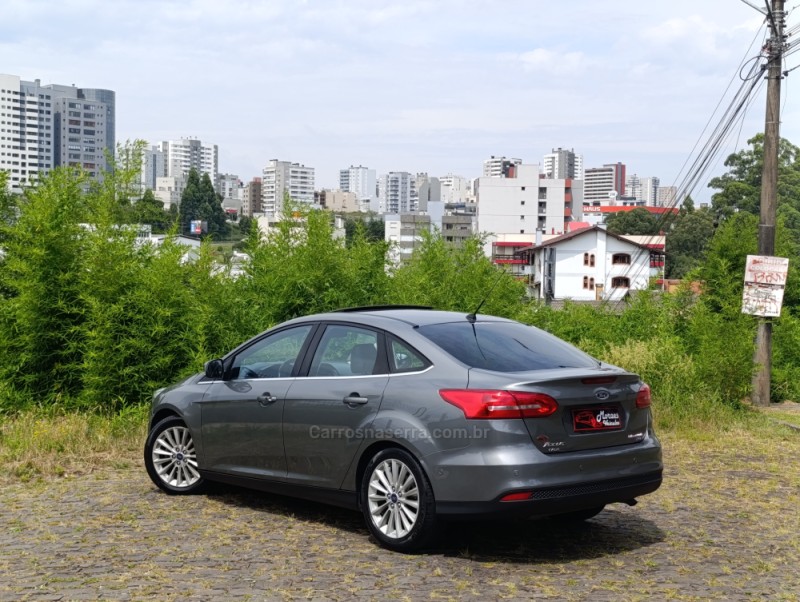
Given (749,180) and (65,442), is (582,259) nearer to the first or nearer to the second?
(749,180)

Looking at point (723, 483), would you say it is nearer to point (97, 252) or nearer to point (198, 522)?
point (198, 522)

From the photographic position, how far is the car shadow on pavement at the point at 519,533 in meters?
6.78

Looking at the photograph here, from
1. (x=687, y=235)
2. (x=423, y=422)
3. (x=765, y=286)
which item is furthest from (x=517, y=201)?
(x=423, y=422)

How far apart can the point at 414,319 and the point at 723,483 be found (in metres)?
4.08

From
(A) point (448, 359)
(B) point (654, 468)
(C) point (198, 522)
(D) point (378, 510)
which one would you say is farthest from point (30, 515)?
(B) point (654, 468)

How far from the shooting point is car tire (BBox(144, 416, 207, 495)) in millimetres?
8617

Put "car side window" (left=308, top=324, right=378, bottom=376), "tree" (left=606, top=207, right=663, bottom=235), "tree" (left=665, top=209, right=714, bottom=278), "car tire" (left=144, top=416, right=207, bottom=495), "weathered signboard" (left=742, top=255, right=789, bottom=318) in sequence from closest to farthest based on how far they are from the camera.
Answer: "car side window" (left=308, top=324, right=378, bottom=376)
"car tire" (left=144, top=416, right=207, bottom=495)
"weathered signboard" (left=742, top=255, right=789, bottom=318)
"tree" (left=665, top=209, right=714, bottom=278)
"tree" (left=606, top=207, right=663, bottom=235)

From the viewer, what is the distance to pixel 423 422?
6.57 meters

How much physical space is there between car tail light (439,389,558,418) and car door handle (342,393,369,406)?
844 millimetres

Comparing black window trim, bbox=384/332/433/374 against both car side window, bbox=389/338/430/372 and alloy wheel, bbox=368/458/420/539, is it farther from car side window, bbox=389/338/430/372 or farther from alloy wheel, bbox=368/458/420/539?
alloy wheel, bbox=368/458/420/539

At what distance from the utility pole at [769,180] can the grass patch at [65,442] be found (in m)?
10.1

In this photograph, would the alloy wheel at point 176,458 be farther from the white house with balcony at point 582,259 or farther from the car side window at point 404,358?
the white house with balcony at point 582,259

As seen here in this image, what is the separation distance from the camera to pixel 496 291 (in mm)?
17562

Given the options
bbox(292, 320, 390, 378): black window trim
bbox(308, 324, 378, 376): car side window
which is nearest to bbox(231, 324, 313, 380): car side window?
bbox(292, 320, 390, 378): black window trim
